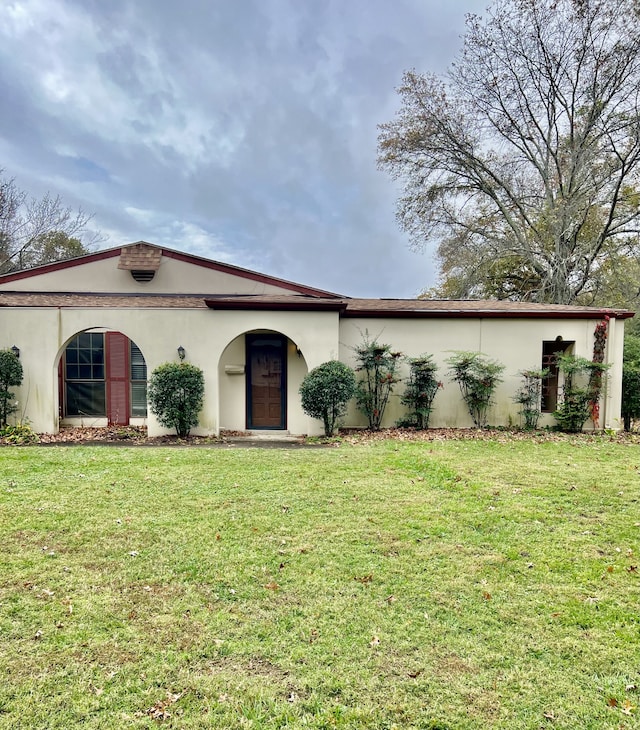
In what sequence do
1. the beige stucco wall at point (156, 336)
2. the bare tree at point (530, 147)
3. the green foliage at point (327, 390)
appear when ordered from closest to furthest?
the green foliage at point (327, 390) < the beige stucco wall at point (156, 336) < the bare tree at point (530, 147)

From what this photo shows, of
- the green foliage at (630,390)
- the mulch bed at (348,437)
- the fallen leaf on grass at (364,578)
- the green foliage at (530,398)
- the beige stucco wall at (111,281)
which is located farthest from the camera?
the beige stucco wall at (111,281)

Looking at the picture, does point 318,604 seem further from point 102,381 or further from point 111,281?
point 111,281

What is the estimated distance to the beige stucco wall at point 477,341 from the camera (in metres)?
10.0

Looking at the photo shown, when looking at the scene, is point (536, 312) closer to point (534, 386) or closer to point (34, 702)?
point (534, 386)

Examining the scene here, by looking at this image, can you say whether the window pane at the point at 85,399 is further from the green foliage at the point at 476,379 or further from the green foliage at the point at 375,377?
the green foliage at the point at 476,379

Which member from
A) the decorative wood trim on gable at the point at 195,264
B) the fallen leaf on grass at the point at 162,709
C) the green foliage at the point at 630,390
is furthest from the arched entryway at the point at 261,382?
the green foliage at the point at 630,390

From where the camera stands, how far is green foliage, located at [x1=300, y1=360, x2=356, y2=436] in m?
8.64

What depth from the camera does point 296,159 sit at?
61.3 feet

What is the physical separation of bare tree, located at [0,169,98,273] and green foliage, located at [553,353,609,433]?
2356 centimetres

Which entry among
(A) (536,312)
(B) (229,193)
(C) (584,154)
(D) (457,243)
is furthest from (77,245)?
(C) (584,154)

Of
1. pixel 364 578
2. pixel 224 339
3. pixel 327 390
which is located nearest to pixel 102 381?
pixel 224 339

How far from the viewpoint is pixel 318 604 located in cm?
289

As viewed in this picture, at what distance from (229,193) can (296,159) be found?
4172mm

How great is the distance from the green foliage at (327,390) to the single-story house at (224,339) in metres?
0.47
